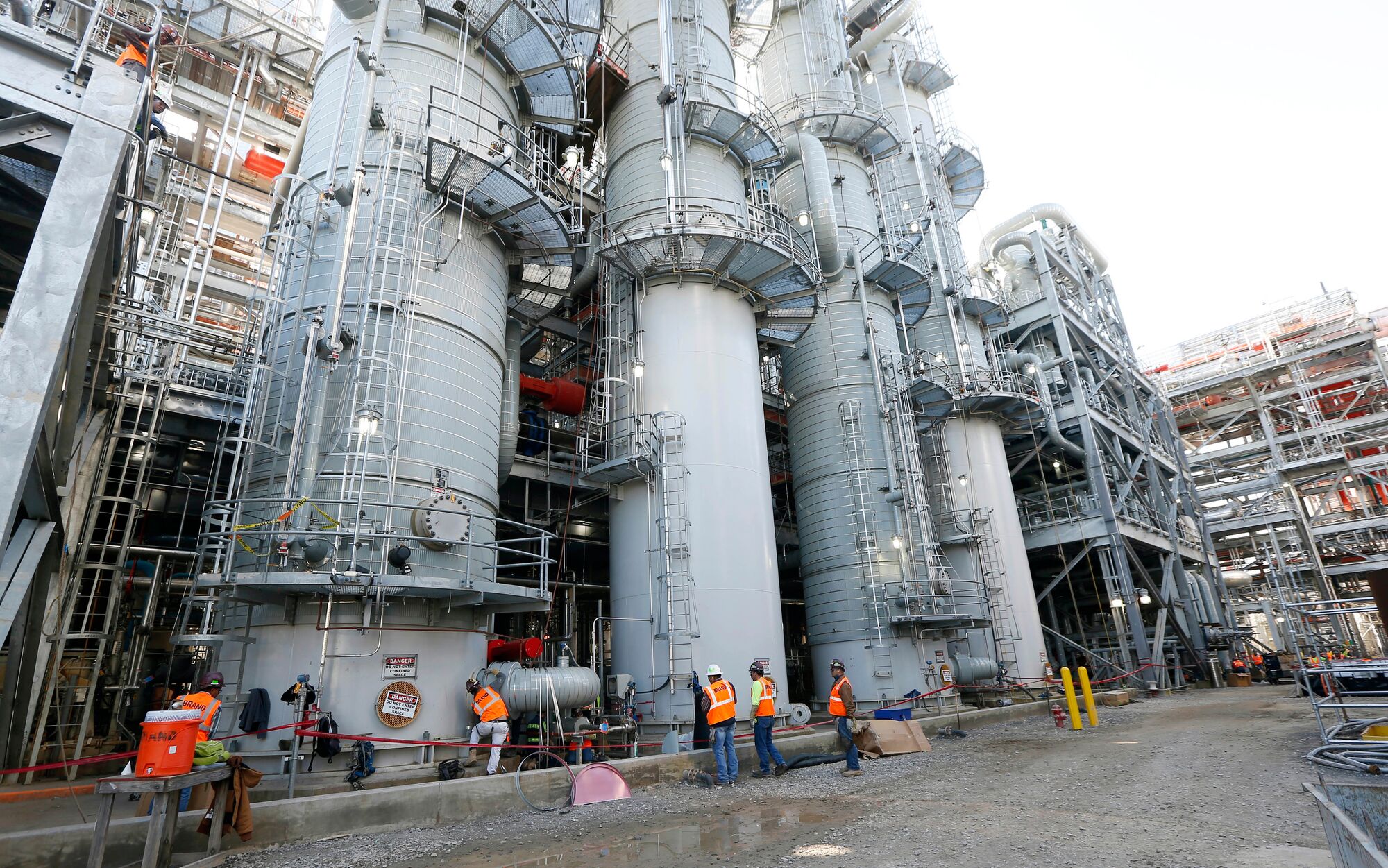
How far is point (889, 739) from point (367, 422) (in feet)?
33.5

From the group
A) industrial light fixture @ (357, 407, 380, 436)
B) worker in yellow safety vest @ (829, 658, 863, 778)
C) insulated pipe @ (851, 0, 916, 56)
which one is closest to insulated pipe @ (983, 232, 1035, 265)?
insulated pipe @ (851, 0, 916, 56)

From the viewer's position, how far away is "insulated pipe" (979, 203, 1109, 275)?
1389 inches

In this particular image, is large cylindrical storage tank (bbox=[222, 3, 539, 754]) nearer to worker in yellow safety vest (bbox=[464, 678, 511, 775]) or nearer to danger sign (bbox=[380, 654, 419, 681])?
danger sign (bbox=[380, 654, 419, 681])

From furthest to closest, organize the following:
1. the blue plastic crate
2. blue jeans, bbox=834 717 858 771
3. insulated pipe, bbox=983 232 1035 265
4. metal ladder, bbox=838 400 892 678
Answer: insulated pipe, bbox=983 232 1035 265 → metal ladder, bbox=838 400 892 678 → the blue plastic crate → blue jeans, bbox=834 717 858 771

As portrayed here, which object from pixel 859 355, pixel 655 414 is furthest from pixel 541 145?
pixel 859 355

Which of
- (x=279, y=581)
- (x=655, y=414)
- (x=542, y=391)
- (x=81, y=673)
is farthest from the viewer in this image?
(x=542, y=391)

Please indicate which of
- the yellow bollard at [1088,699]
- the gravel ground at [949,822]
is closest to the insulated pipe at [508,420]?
the gravel ground at [949,822]

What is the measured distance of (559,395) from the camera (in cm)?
1805

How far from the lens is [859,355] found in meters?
21.3

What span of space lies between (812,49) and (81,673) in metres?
29.8

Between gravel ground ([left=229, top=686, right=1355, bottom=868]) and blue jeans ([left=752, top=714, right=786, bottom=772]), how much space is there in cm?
38

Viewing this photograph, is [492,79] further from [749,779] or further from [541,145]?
[749,779]

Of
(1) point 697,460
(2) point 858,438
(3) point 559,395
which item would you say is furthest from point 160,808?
(2) point 858,438

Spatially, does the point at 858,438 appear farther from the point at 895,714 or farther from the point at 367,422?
the point at 367,422
